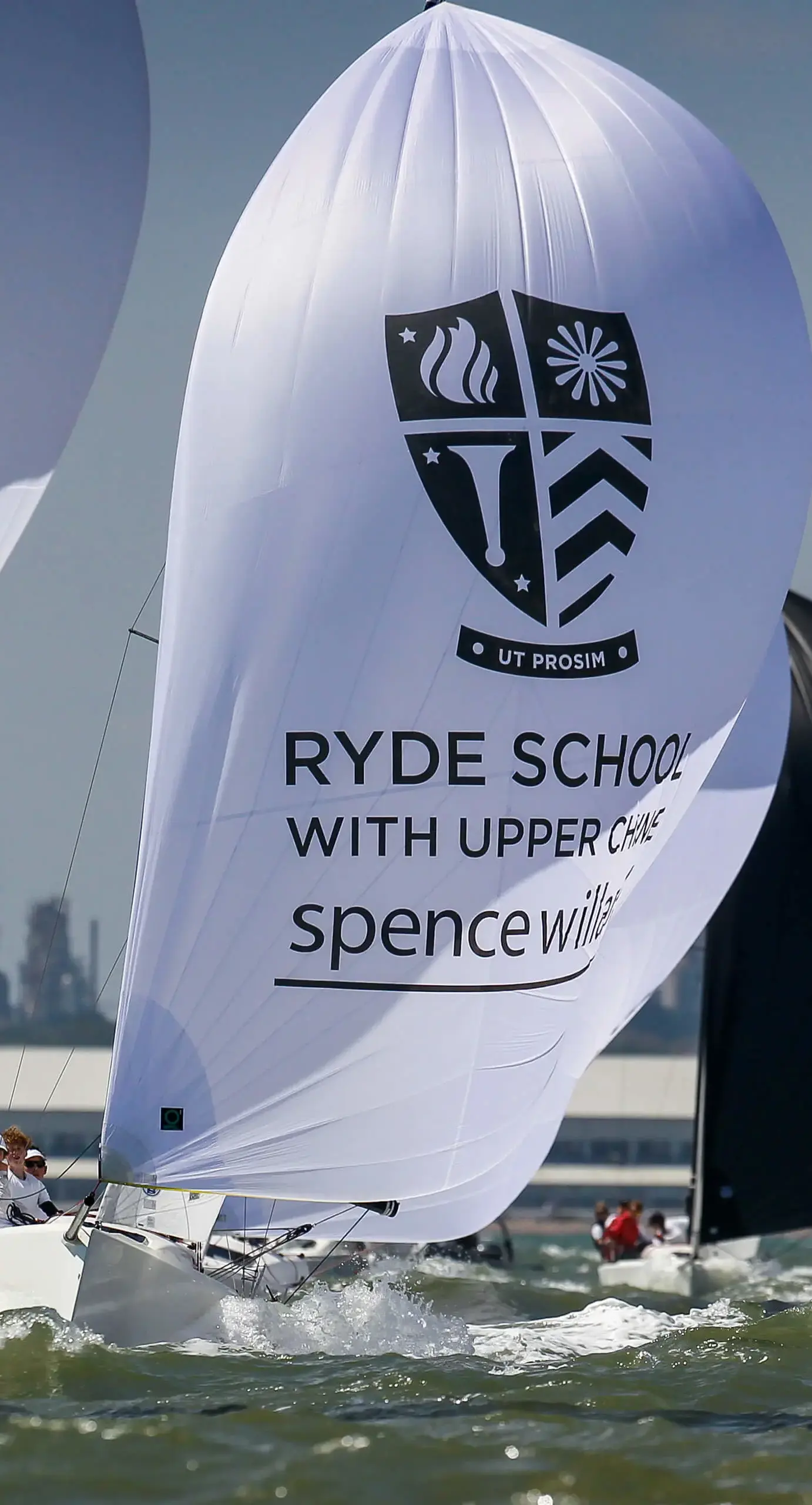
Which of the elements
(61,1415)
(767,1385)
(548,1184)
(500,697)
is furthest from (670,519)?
(548,1184)

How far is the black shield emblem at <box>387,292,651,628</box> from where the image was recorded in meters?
6.63

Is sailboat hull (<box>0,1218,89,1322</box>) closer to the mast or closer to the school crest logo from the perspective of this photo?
the school crest logo

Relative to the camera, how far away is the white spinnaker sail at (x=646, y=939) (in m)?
7.30

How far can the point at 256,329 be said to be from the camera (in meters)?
6.86

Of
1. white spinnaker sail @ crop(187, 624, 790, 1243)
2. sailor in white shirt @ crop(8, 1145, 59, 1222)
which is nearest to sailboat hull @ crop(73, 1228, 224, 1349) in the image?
white spinnaker sail @ crop(187, 624, 790, 1243)

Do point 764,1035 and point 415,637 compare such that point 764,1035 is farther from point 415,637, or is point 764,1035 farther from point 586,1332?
point 415,637

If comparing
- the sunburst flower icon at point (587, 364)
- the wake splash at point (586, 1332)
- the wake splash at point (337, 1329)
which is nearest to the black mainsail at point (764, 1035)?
the wake splash at point (586, 1332)

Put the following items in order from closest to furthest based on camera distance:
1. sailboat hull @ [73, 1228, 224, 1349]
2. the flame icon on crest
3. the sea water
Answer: the sea water → sailboat hull @ [73, 1228, 224, 1349] → the flame icon on crest

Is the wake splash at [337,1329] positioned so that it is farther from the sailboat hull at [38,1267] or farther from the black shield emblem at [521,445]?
the black shield emblem at [521,445]

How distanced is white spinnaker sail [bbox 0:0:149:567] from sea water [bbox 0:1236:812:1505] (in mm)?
3097

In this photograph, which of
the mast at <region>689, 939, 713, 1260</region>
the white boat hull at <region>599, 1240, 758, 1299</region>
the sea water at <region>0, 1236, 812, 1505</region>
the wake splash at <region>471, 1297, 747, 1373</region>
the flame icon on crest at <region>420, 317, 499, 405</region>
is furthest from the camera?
the white boat hull at <region>599, 1240, 758, 1299</region>

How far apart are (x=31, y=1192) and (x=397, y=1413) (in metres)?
2.15

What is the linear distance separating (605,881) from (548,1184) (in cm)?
3198

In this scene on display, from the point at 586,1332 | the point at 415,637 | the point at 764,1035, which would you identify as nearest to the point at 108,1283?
the point at 415,637
